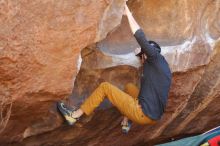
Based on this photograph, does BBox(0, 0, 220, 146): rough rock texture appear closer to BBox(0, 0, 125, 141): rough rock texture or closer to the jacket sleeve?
BBox(0, 0, 125, 141): rough rock texture

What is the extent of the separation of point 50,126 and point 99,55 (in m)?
0.87

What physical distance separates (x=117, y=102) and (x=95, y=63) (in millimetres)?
445

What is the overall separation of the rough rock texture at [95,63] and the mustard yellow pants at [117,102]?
0.78ft

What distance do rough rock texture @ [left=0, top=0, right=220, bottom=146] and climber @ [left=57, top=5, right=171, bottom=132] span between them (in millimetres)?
216

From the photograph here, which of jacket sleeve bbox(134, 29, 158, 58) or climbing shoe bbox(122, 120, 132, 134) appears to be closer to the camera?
jacket sleeve bbox(134, 29, 158, 58)

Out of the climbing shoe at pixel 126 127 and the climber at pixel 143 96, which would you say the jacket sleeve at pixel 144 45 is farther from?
the climbing shoe at pixel 126 127

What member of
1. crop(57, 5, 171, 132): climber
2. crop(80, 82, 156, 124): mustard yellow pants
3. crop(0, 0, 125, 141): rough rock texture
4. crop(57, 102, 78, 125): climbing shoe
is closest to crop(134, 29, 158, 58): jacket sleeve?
crop(57, 5, 171, 132): climber

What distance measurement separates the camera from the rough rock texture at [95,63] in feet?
12.0

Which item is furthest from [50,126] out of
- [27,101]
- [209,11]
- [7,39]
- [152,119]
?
[209,11]

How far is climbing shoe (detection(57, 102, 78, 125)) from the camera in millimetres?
4527

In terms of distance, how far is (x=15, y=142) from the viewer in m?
4.65

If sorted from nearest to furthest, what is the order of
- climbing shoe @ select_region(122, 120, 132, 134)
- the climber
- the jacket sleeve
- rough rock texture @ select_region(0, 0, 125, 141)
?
rough rock texture @ select_region(0, 0, 125, 141)
the jacket sleeve
the climber
climbing shoe @ select_region(122, 120, 132, 134)

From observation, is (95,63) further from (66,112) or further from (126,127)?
(126,127)

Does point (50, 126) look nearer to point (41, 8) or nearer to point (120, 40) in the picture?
point (120, 40)
